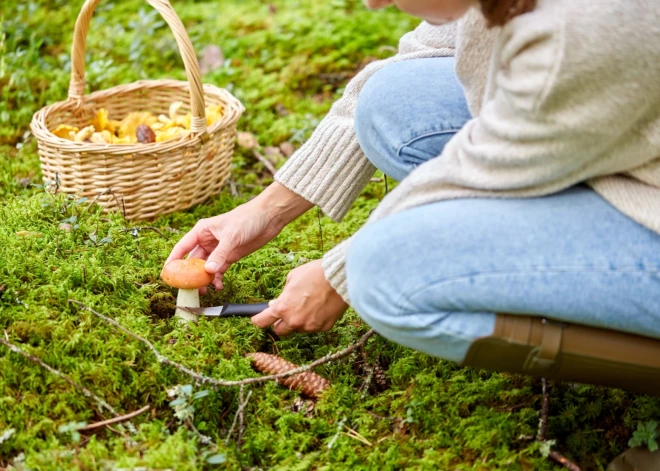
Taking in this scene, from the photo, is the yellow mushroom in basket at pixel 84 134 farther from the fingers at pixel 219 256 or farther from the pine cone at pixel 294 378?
the pine cone at pixel 294 378

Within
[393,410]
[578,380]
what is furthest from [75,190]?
[578,380]

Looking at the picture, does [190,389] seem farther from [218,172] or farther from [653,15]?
[218,172]

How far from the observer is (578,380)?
1.52 metres

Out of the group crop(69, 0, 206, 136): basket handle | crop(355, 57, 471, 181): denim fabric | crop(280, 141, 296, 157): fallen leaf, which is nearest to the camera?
crop(355, 57, 471, 181): denim fabric

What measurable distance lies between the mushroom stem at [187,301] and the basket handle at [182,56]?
0.83 meters

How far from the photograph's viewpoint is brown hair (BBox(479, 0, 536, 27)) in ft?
4.26

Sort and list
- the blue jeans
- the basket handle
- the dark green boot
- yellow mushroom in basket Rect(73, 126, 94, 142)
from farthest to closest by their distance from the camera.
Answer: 1. yellow mushroom in basket Rect(73, 126, 94, 142)
2. the basket handle
3. the dark green boot
4. the blue jeans

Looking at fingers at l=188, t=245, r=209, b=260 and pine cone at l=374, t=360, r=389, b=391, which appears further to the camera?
fingers at l=188, t=245, r=209, b=260

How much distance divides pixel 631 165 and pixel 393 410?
0.87 m

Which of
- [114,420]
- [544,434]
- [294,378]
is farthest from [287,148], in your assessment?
[544,434]

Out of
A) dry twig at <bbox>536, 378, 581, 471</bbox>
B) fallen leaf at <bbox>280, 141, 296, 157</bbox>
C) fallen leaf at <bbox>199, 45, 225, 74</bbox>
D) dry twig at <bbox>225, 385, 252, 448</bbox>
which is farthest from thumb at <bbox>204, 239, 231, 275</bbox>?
fallen leaf at <bbox>199, 45, 225, 74</bbox>

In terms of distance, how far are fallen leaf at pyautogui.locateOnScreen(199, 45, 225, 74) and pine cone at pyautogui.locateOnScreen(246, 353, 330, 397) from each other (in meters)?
2.54

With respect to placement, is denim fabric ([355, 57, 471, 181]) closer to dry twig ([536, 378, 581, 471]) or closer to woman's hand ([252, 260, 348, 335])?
woman's hand ([252, 260, 348, 335])

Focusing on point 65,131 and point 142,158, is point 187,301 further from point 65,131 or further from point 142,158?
point 65,131
